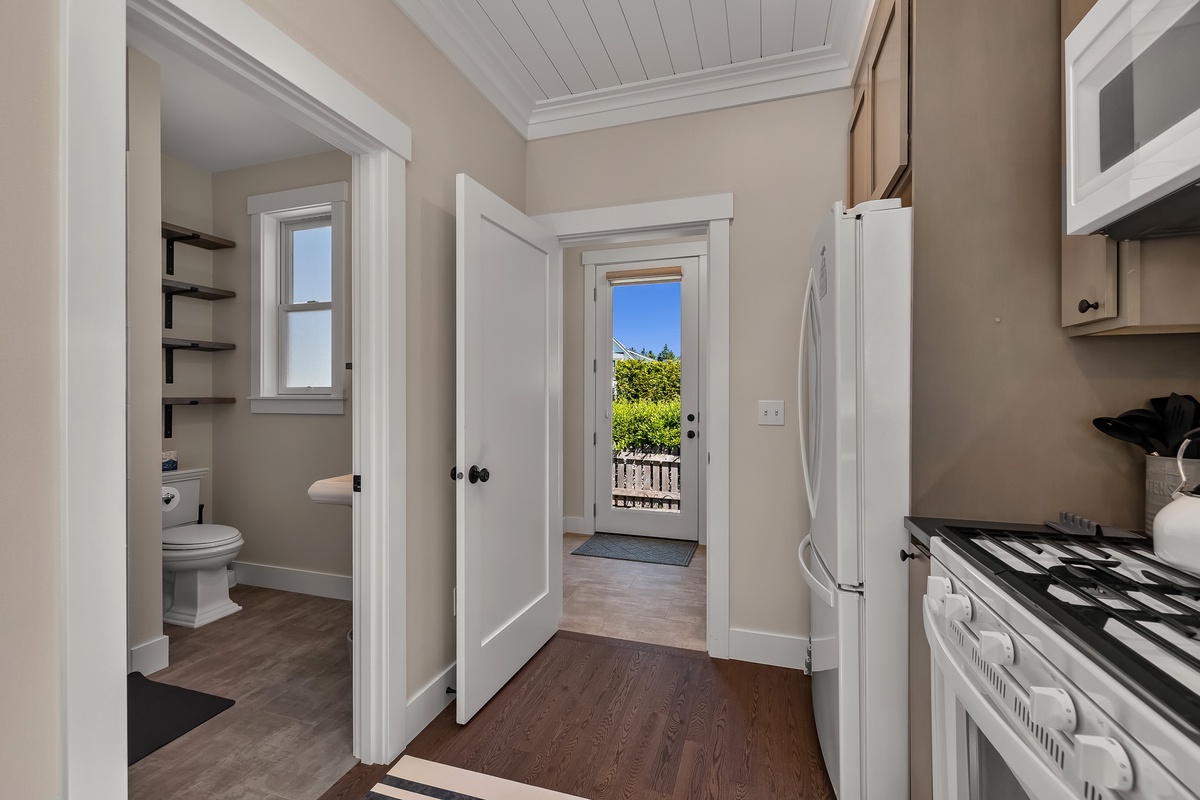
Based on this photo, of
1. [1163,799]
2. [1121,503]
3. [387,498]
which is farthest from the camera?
[387,498]

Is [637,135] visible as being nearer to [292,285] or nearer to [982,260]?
Answer: [982,260]

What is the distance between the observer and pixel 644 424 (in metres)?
4.62

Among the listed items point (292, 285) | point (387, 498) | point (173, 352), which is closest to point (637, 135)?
point (387, 498)

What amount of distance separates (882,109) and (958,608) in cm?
162

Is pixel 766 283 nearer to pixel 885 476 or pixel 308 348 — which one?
pixel 885 476

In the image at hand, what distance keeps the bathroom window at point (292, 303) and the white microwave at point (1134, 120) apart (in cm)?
323

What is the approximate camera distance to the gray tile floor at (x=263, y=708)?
5.52ft

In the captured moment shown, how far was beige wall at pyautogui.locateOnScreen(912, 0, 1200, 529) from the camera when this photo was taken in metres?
1.46

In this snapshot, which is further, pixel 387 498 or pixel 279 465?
pixel 279 465

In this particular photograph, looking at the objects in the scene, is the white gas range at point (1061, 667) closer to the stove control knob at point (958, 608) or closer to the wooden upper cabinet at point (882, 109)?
the stove control knob at point (958, 608)

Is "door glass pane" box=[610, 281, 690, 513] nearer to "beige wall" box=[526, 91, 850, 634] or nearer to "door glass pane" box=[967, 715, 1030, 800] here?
"beige wall" box=[526, 91, 850, 634]

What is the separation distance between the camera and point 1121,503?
1454 millimetres

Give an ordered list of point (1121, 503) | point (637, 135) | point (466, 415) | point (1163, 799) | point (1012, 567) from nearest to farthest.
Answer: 1. point (1163, 799)
2. point (1012, 567)
3. point (1121, 503)
4. point (466, 415)
5. point (637, 135)

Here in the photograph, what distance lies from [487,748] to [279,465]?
2255 millimetres
